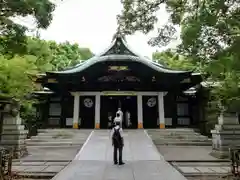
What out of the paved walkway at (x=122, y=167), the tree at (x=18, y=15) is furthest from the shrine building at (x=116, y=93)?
the tree at (x=18, y=15)

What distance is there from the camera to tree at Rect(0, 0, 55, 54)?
5691 millimetres

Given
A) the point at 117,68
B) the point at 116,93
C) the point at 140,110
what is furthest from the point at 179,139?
the point at 117,68

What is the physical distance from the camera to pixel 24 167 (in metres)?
9.51

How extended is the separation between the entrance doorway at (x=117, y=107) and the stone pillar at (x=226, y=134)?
37.0 ft

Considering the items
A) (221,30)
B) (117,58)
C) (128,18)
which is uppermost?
(117,58)

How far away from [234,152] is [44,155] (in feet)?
27.1

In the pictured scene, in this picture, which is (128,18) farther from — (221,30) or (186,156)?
(186,156)

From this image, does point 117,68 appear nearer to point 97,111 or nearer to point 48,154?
point 97,111

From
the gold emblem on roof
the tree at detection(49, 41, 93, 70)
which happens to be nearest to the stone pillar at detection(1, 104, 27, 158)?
the gold emblem on roof

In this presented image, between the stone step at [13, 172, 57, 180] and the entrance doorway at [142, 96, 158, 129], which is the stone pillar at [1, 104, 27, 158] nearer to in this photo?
the stone step at [13, 172, 57, 180]

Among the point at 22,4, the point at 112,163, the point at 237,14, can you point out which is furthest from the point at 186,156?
the point at 22,4

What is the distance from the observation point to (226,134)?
1138 centimetres

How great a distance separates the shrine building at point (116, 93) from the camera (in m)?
21.0

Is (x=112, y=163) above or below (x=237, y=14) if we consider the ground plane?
below
